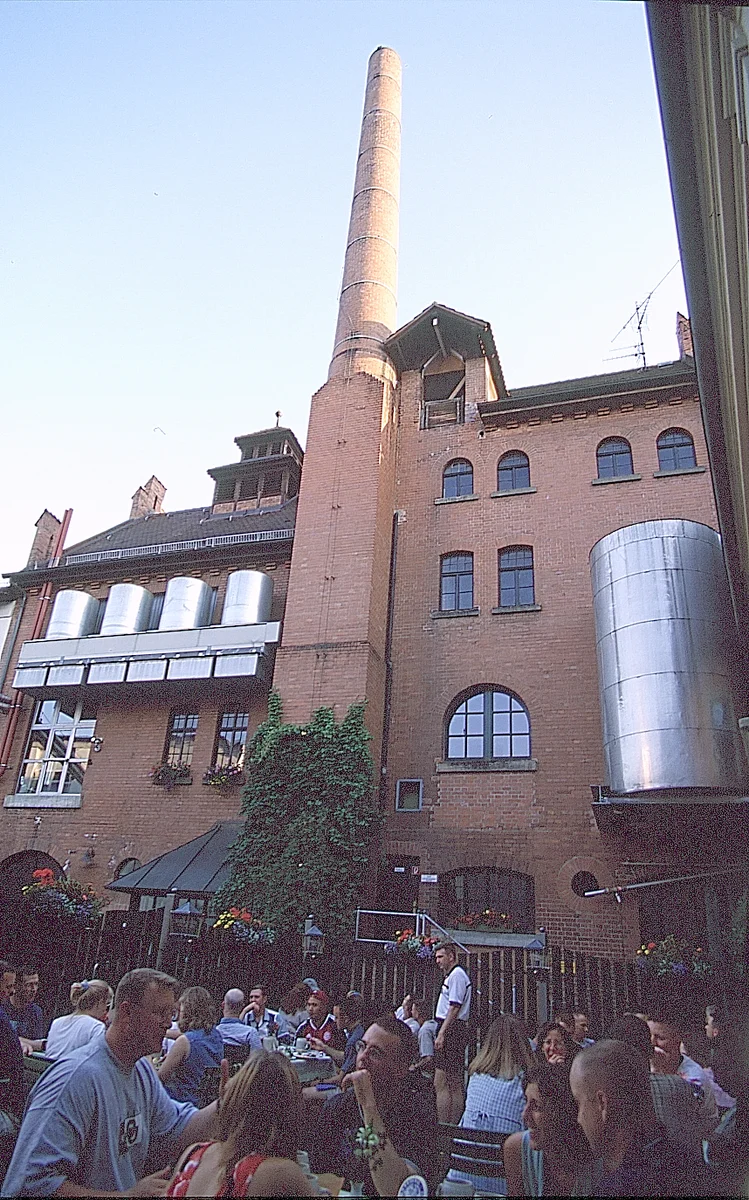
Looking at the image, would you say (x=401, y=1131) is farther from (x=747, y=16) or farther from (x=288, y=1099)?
(x=747, y=16)

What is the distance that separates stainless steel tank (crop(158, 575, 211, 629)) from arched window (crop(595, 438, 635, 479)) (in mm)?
10708

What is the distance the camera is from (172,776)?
17.6 metres

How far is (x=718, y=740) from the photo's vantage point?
12.2 meters

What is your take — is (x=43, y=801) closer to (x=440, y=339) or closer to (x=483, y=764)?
(x=483, y=764)

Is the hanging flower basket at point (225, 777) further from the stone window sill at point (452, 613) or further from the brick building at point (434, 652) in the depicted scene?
the stone window sill at point (452, 613)

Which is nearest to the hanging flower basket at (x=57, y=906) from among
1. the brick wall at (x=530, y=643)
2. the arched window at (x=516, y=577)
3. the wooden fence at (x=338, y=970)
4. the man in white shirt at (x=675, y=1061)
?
the wooden fence at (x=338, y=970)

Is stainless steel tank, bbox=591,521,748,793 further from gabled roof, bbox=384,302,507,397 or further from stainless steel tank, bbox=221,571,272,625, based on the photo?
gabled roof, bbox=384,302,507,397

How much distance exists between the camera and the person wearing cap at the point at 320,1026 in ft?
24.3

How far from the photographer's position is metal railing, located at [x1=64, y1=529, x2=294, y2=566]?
20000mm

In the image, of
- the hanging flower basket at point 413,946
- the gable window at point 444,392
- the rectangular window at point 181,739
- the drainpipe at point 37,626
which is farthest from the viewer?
the gable window at point 444,392

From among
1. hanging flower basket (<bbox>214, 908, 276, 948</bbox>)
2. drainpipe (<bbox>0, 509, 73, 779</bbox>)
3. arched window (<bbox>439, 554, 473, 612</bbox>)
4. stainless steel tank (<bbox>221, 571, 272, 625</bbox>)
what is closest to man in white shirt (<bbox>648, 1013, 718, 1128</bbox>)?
hanging flower basket (<bbox>214, 908, 276, 948</bbox>)

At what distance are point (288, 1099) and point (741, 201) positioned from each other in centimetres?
599

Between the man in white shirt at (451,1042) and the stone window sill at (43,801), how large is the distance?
12519mm

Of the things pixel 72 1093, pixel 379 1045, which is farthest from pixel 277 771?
pixel 72 1093
